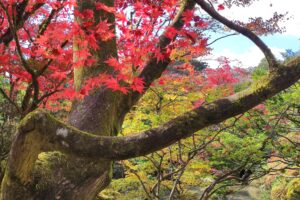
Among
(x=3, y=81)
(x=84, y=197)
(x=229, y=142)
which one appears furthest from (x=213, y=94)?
(x=3, y=81)

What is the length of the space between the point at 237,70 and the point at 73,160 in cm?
691

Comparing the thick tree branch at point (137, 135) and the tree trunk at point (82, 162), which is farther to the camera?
the tree trunk at point (82, 162)

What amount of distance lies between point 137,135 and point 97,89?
4.17ft

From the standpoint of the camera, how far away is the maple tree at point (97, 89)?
Answer: 2641 millimetres

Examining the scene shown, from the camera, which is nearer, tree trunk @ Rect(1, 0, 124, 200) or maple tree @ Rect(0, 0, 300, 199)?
maple tree @ Rect(0, 0, 300, 199)

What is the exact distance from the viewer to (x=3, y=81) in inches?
335

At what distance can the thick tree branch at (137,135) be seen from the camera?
8.50 feet

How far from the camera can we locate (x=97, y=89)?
12.4 ft

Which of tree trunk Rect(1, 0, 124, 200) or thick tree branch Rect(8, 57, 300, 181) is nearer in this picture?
thick tree branch Rect(8, 57, 300, 181)

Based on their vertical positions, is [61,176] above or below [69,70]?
below

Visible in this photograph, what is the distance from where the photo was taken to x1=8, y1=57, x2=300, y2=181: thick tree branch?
2590 millimetres

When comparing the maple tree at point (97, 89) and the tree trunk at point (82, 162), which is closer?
the maple tree at point (97, 89)

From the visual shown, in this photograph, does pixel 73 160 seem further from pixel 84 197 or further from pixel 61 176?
pixel 84 197

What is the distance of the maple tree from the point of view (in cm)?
264
